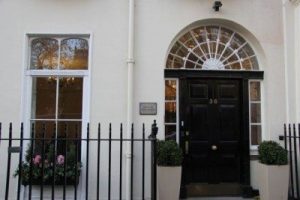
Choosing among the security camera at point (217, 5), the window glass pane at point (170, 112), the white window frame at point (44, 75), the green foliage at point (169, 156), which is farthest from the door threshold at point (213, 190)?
the security camera at point (217, 5)

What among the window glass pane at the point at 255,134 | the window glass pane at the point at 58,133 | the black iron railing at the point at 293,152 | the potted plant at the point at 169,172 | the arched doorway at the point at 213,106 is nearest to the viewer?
the potted plant at the point at 169,172

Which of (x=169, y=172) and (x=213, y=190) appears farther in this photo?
(x=213, y=190)

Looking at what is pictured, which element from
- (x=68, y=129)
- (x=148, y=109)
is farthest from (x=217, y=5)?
(x=68, y=129)

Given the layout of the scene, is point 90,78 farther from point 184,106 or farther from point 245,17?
point 245,17

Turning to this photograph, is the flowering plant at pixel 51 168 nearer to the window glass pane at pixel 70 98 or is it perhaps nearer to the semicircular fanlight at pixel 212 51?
the window glass pane at pixel 70 98

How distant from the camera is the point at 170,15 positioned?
22.4ft

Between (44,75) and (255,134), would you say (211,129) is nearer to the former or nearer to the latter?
(255,134)

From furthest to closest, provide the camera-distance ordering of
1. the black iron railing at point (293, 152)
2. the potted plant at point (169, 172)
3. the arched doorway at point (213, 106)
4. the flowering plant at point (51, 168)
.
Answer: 1. the arched doorway at point (213, 106)
2. the black iron railing at point (293, 152)
3. the flowering plant at point (51, 168)
4. the potted plant at point (169, 172)

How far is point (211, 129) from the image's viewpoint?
698 centimetres

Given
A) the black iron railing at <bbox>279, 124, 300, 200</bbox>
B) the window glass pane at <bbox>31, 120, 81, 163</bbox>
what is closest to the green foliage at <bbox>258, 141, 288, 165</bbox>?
the black iron railing at <bbox>279, 124, 300, 200</bbox>

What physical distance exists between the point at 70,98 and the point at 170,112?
205 cm

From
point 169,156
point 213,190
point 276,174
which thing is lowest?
point 213,190

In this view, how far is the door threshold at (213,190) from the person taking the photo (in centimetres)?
677

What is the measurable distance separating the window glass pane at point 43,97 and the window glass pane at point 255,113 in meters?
4.10
